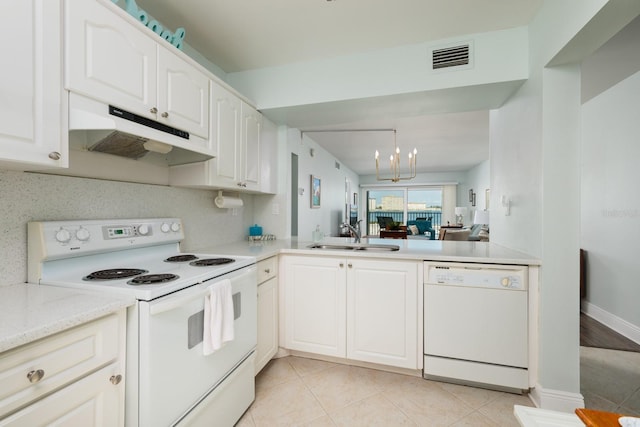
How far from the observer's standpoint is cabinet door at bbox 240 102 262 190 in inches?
86.2

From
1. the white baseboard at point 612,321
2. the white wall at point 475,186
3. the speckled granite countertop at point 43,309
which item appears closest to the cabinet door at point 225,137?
the speckled granite countertop at point 43,309

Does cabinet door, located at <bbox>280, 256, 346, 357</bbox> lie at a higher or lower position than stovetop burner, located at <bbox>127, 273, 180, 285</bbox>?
lower

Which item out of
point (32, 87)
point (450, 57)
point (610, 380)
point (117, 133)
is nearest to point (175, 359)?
point (117, 133)

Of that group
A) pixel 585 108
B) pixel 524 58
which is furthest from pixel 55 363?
pixel 585 108

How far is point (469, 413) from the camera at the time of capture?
5.39 ft

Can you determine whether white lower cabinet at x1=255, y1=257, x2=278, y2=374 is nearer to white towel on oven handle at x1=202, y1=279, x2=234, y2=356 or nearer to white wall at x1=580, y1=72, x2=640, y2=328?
white towel on oven handle at x1=202, y1=279, x2=234, y2=356

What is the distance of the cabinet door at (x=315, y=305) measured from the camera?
6.79 feet

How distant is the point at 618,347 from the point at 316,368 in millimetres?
2603

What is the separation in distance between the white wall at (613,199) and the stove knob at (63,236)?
13.7 feet

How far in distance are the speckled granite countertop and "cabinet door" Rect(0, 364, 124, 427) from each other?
19 centimetres

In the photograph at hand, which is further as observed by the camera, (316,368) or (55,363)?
(316,368)

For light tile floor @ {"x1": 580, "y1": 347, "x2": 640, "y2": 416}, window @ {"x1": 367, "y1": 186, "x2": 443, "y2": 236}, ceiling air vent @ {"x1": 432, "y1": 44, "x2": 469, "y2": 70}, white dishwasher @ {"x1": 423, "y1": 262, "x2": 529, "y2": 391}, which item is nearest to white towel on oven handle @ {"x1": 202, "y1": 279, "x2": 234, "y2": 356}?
white dishwasher @ {"x1": 423, "y1": 262, "x2": 529, "y2": 391}

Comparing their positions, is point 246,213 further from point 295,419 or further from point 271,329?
point 295,419

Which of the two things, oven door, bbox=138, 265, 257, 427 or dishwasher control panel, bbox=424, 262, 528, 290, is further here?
dishwasher control panel, bbox=424, 262, 528, 290
